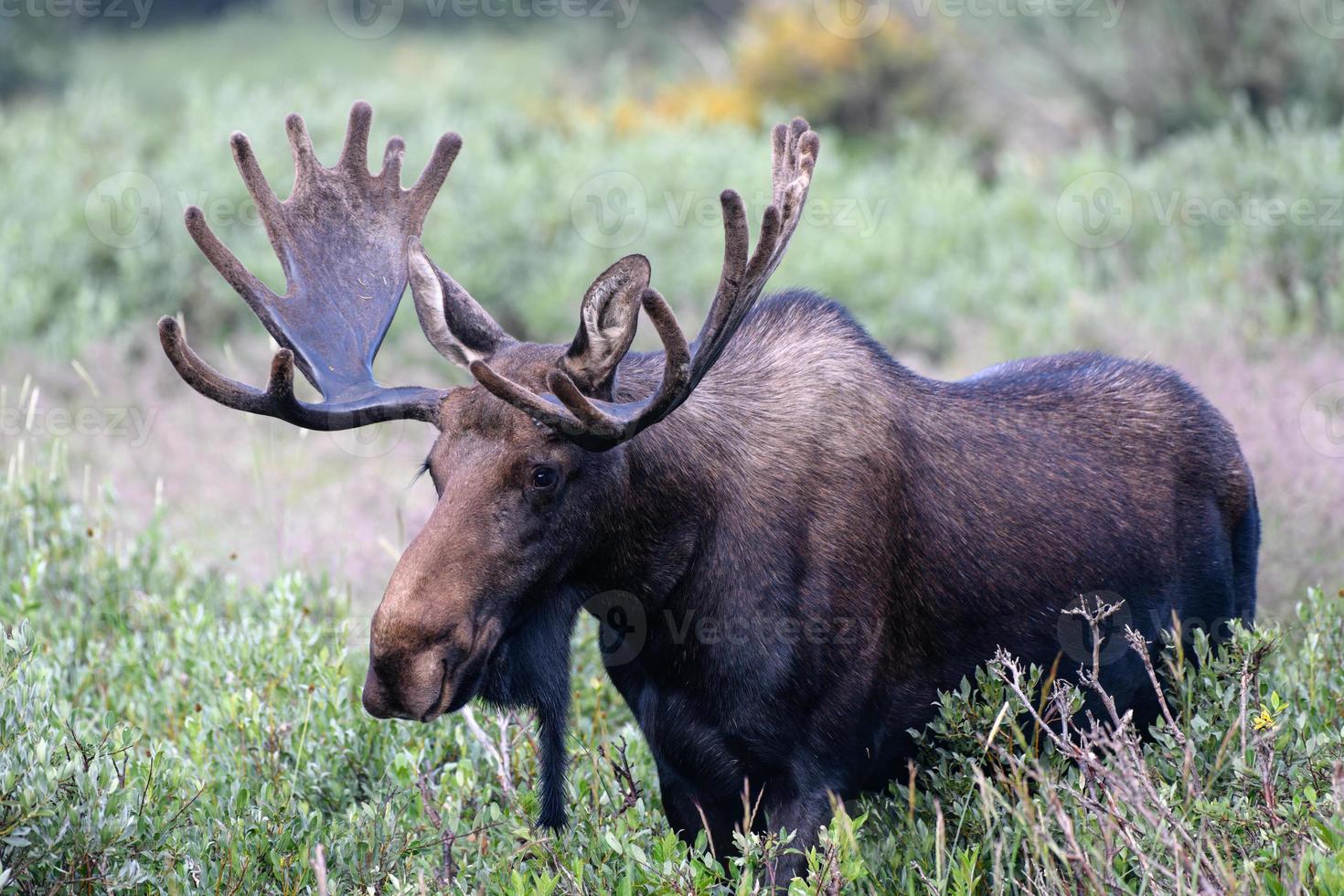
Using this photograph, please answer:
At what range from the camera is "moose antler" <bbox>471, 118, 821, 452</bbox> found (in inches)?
112

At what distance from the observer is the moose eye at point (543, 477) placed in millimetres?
3055

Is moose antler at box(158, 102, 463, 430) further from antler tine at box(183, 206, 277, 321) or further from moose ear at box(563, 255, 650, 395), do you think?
moose ear at box(563, 255, 650, 395)

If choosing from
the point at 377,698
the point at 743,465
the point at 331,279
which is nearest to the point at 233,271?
the point at 331,279

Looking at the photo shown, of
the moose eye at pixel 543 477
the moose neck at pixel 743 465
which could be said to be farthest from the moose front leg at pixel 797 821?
the moose eye at pixel 543 477

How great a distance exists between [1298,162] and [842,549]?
7975 mm

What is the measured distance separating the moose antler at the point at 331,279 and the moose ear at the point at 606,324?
362 mm

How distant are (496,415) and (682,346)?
1.52ft

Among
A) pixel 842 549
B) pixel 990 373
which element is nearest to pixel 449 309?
pixel 842 549

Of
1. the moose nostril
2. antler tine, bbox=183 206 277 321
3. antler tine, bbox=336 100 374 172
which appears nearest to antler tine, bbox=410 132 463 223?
antler tine, bbox=336 100 374 172

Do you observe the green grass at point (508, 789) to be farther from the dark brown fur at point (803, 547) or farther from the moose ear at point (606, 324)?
the moose ear at point (606, 324)

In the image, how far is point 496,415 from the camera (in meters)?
3.09

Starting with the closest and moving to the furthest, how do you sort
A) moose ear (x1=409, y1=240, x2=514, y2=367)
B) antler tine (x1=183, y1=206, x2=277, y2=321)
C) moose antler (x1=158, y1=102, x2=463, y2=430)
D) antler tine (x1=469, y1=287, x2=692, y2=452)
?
antler tine (x1=469, y1=287, x2=692, y2=452)
moose antler (x1=158, y1=102, x2=463, y2=430)
antler tine (x1=183, y1=206, x2=277, y2=321)
moose ear (x1=409, y1=240, x2=514, y2=367)

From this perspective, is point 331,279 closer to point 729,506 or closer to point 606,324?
point 606,324

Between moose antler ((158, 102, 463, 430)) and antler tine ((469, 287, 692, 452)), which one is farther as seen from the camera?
moose antler ((158, 102, 463, 430))
